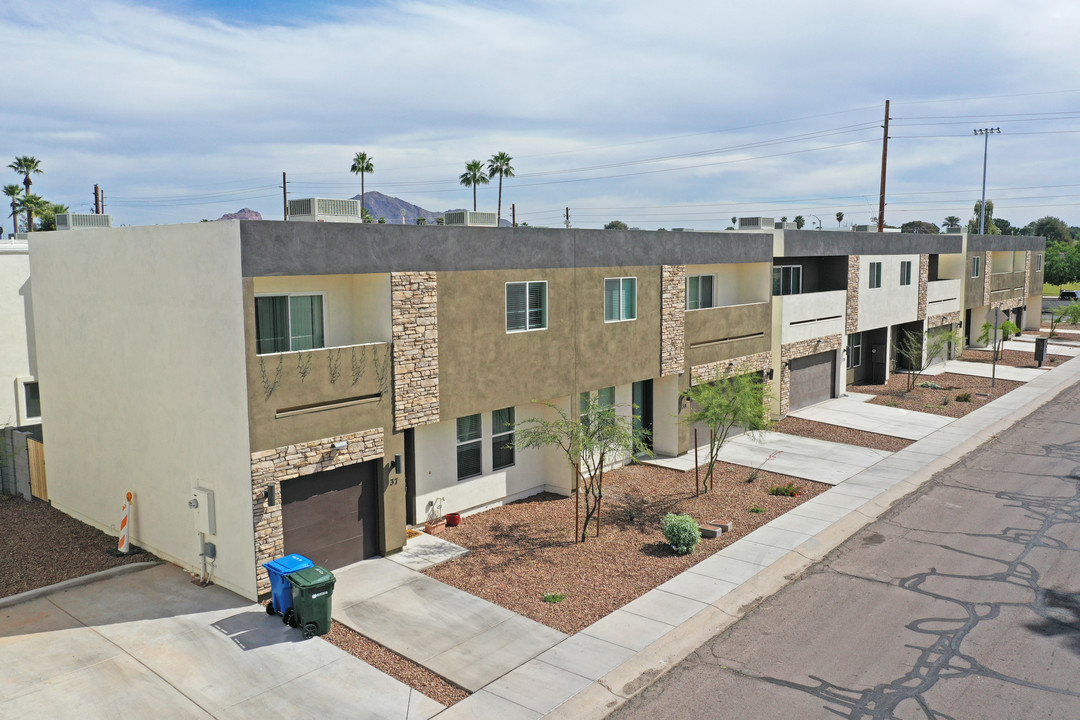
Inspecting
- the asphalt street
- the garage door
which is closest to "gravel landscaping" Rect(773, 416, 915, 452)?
the garage door

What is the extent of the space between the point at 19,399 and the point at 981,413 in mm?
30655

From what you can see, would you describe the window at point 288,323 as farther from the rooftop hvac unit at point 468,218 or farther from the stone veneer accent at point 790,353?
the stone veneer accent at point 790,353

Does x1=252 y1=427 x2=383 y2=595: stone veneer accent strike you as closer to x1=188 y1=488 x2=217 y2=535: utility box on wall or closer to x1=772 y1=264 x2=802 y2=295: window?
x1=188 y1=488 x2=217 y2=535: utility box on wall

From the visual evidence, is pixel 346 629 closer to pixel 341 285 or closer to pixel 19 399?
pixel 341 285

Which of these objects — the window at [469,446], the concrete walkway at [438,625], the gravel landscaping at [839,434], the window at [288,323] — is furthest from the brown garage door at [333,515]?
the gravel landscaping at [839,434]

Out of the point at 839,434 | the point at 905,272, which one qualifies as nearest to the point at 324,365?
the point at 839,434

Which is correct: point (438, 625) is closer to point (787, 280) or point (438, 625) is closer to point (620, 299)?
point (620, 299)

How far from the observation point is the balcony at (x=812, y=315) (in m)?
28.0

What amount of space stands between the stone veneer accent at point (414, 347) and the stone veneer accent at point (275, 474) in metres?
1.67

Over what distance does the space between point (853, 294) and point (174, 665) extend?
89.8 ft

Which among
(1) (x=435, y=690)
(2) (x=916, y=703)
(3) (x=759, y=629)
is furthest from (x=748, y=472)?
(1) (x=435, y=690)

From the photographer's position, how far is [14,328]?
2088 centimetres

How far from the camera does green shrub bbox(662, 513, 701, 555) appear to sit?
645 inches

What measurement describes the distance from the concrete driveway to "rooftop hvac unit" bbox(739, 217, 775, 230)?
2208 centimetres
